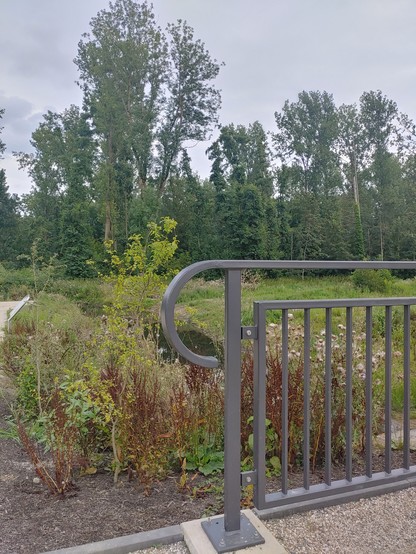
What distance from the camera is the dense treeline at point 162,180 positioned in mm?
20578

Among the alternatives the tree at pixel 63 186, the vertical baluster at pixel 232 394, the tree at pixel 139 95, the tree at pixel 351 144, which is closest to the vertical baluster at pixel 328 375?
the vertical baluster at pixel 232 394

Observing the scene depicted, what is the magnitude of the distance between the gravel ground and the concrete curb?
0.02 meters

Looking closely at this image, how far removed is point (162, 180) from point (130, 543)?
841 inches

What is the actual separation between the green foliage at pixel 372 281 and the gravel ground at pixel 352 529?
10.3m

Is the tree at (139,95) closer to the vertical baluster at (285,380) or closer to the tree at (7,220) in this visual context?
the tree at (7,220)

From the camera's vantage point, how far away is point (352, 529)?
1542mm

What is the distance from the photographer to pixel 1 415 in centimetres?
312

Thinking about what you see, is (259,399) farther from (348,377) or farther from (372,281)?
(372,281)

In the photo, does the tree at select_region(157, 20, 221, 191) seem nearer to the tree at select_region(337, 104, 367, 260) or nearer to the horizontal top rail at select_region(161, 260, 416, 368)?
the tree at select_region(337, 104, 367, 260)

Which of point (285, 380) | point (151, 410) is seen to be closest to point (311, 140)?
point (151, 410)

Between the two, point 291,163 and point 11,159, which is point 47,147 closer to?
point 11,159

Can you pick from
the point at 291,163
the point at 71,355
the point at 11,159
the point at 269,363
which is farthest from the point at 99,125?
the point at 269,363

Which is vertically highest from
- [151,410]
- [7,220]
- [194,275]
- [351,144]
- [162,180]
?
[351,144]

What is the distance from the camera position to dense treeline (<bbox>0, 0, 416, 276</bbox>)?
20.6m
